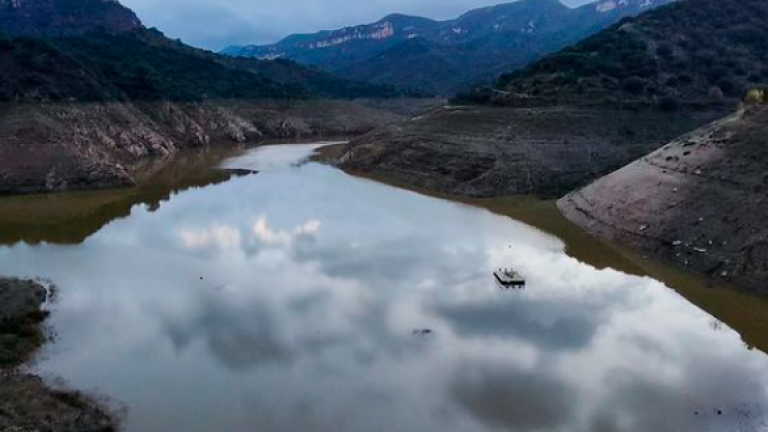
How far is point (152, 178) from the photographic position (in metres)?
61.2

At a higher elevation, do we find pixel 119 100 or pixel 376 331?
pixel 119 100

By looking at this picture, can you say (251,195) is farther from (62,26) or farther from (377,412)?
(62,26)

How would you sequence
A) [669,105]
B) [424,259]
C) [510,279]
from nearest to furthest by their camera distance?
[510,279] < [424,259] < [669,105]

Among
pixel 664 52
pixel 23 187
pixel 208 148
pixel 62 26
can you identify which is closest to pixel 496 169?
pixel 664 52

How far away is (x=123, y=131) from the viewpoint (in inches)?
2859

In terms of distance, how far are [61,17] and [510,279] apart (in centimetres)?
13925

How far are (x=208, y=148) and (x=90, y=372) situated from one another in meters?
69.8

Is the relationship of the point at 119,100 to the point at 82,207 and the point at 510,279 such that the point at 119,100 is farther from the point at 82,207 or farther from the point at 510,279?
the point at 510,279

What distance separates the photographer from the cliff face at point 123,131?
170ft

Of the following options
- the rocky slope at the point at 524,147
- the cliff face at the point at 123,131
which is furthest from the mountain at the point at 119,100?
the rocky slope at the point at 524,147

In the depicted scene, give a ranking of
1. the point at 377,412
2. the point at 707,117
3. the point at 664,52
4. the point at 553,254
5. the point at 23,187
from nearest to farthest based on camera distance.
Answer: the point at 377,412
the point at 553,254
the point at 23,187
the point at 707,117
the point at 664,52

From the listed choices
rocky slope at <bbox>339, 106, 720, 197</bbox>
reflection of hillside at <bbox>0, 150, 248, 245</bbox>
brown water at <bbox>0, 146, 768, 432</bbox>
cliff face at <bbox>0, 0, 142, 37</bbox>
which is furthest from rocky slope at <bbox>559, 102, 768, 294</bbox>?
cliff face at <bbox>0, 0, 142, 37</bbox>

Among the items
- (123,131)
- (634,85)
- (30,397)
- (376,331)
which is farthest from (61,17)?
(30,397)

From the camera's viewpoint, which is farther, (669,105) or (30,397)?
(669,105)
